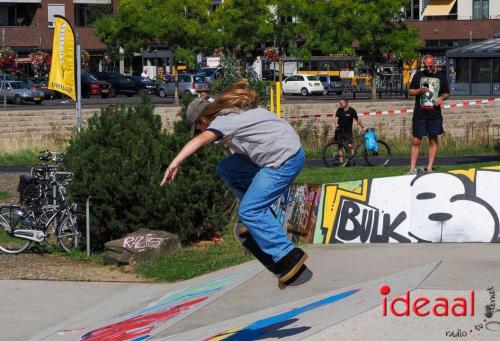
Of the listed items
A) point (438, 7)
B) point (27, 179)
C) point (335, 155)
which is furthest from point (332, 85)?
point (27, 179)

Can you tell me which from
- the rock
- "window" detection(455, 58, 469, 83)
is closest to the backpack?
the rock

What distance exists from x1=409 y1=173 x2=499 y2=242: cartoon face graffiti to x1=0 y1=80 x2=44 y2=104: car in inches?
1830

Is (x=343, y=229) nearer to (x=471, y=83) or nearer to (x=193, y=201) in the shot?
(x=193, y=201)

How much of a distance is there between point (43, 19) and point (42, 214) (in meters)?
66.8

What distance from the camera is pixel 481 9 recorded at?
7725 centimetres

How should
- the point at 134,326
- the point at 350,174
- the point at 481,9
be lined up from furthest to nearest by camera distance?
1. the point at 481,9
2. the point at 350,174
3. the point at 134,326

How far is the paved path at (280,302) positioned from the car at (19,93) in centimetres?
4638

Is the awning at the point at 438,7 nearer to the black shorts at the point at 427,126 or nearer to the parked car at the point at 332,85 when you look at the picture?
the parked car at the point at 332,85

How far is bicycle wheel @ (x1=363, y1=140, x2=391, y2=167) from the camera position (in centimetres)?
2345

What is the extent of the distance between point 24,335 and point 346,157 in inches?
596

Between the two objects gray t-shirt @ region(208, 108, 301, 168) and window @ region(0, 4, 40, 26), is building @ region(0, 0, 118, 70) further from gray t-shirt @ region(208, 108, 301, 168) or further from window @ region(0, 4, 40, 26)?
gray t-shirt @ region(208, 108, 301, 168)

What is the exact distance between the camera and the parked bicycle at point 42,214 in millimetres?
13523

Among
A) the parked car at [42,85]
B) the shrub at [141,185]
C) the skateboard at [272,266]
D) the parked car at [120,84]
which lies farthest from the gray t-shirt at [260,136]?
the parked car at [120,84]

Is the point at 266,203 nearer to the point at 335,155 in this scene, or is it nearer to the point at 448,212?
the point at 448,212
